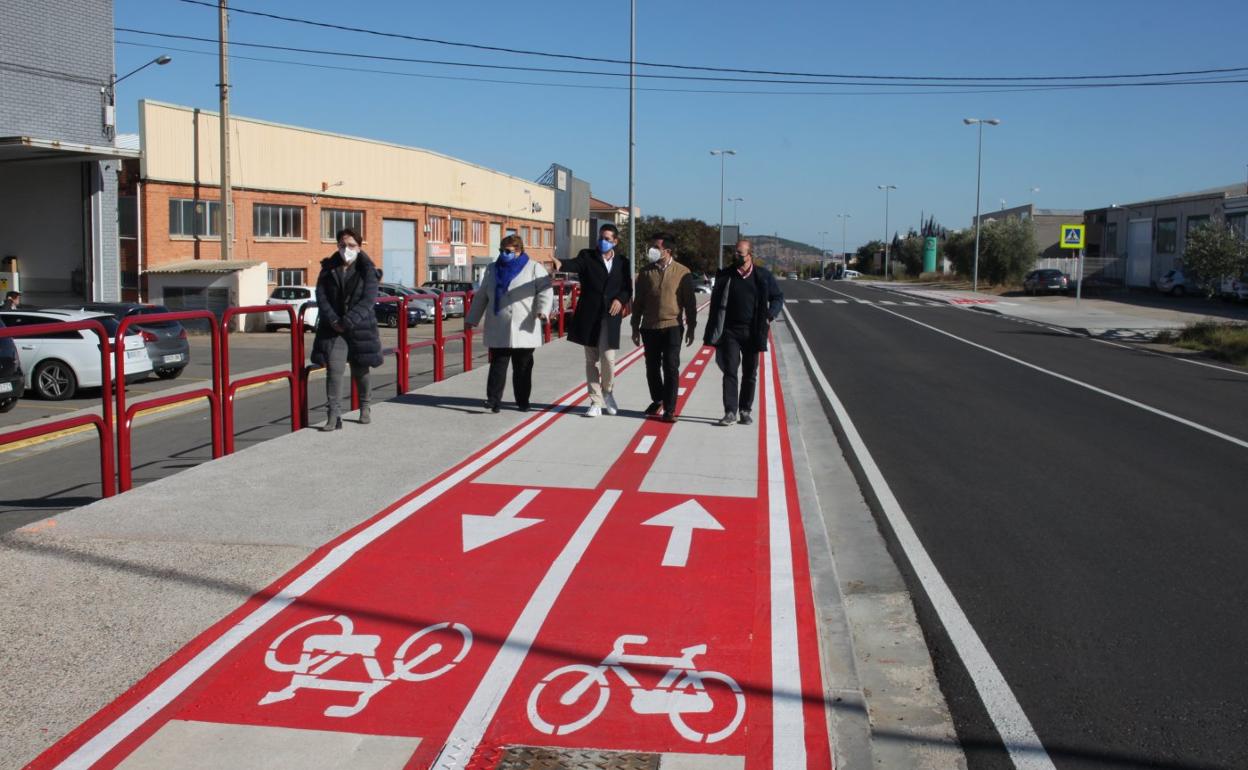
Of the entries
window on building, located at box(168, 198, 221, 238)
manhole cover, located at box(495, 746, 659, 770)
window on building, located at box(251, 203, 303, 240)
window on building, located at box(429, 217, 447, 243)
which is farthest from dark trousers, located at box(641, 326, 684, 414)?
window on building, located at box(429, 217, 447, 243)

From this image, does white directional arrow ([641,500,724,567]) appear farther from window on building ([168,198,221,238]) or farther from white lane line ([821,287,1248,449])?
window on building ([168,198,221,238])

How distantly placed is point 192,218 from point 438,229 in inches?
784

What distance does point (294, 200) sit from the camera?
46594mm

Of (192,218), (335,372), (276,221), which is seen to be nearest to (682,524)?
(335,372)

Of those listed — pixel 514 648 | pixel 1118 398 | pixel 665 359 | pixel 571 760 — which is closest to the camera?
pixel 571 760

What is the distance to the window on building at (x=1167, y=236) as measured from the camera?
60.9 metres

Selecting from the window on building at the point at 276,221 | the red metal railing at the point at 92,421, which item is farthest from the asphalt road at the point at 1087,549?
the window on building at the point at 276,221

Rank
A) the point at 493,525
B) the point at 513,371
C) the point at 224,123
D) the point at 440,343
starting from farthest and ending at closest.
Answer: the point at 224,123, the point at 440,343, the point at 513,371, the point at 493,525

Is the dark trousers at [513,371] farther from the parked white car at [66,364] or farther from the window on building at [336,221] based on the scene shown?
the window on building at [336,221]

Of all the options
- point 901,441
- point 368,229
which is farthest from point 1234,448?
point 368,229

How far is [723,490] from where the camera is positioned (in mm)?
8391

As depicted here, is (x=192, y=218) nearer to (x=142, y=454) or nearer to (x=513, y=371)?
(x=142, y=454)

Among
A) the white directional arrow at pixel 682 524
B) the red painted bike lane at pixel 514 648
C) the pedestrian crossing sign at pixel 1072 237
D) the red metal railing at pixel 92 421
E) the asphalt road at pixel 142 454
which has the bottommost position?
the asphalt road at pixel 142 454

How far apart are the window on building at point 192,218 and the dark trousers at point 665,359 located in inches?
1297
